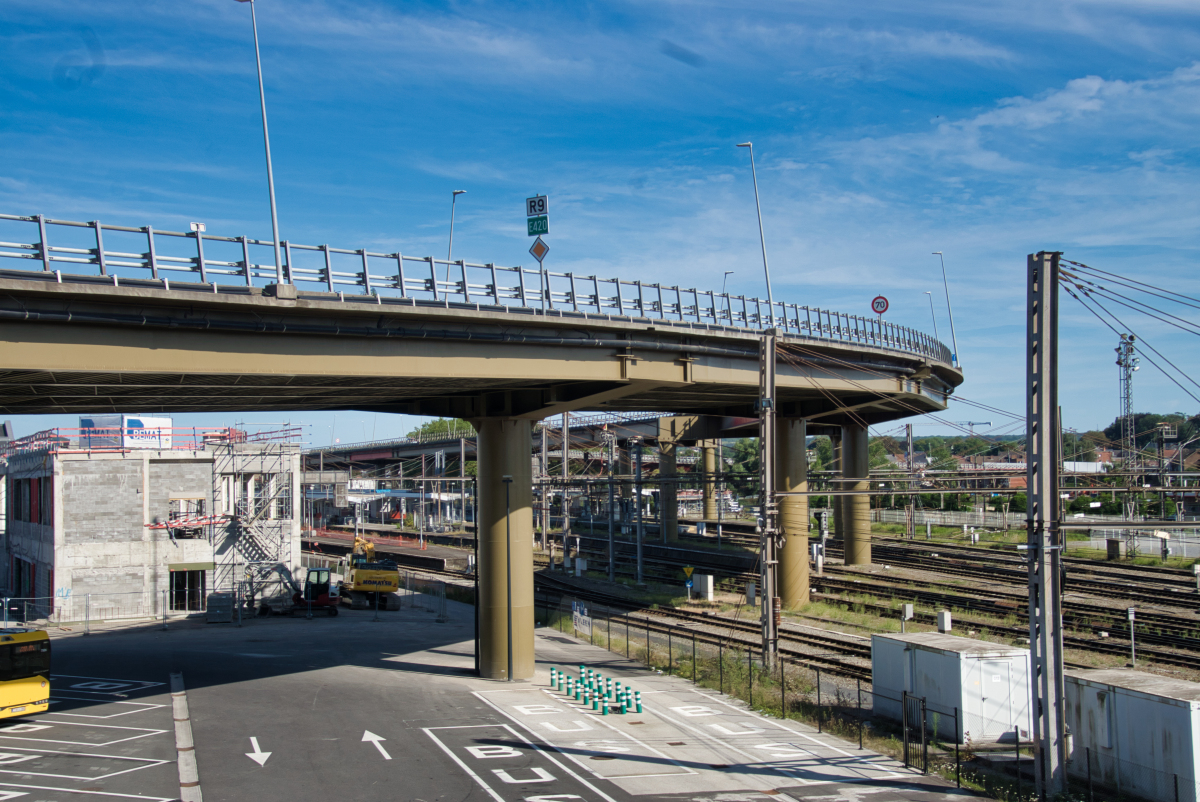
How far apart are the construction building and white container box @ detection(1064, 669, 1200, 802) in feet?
122

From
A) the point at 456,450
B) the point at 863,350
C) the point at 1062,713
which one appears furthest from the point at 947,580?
the point at 456,450

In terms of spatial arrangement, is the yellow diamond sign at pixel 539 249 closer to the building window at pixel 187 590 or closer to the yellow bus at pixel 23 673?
the yellow bus at pixel 23 673

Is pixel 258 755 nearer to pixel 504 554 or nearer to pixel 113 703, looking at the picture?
pixel 113 703

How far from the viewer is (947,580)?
46.6 meters

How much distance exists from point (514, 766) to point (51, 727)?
459 inches

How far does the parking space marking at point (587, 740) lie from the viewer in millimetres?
17984

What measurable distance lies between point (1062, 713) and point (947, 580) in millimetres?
32717

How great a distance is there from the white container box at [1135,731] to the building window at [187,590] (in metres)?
38.9

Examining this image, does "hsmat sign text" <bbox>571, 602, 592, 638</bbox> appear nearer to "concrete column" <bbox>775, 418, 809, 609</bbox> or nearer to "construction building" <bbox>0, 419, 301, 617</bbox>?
"concrete column" <bbox>775, 418, 809, 609</bbox>

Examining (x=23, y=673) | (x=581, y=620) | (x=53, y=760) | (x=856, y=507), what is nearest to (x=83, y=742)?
(x=53, y=760)

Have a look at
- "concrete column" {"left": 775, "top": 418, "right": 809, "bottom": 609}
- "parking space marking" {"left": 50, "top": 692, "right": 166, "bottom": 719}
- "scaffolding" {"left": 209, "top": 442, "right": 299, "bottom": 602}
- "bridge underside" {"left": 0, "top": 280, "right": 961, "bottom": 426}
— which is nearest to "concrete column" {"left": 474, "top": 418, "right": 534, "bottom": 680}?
"bridge underside" {"left": 0, "top": 280, "right": 961, "bottom": 426}

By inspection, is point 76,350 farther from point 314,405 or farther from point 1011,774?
point 1011,774

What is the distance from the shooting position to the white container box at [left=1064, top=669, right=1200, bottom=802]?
50.9 ft

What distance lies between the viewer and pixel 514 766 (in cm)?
1812
